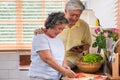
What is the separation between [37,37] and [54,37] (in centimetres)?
15

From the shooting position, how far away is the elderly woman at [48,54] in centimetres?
181

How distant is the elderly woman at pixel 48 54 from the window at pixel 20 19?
196 cm

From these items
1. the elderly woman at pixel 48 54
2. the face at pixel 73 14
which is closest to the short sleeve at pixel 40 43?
the elderly woman at pixel 48 54

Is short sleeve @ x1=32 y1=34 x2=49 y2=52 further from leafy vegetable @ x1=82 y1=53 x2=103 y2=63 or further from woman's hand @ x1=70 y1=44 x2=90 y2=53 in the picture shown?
woman's hand @ x1=70 y1=44 x2=90 y2=53

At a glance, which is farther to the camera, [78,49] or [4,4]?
[4,4]

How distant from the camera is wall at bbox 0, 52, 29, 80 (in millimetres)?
3758

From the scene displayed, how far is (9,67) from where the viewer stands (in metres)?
3.77

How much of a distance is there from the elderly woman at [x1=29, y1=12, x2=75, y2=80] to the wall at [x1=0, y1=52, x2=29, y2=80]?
76.4 inches

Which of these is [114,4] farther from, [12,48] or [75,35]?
[12,48]

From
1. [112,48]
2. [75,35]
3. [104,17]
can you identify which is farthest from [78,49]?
[104,17]

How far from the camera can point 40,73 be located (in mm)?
1837

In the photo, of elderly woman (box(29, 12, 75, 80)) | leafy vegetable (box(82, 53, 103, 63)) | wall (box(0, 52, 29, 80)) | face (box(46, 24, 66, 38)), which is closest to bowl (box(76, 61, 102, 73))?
leafy vegetable (box(82, 53, 103, 63))

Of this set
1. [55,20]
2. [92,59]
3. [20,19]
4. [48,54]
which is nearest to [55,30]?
[55,20]

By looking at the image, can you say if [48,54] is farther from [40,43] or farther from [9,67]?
[9,67]
